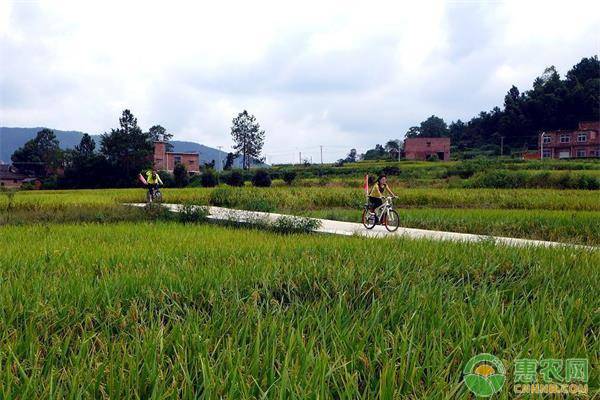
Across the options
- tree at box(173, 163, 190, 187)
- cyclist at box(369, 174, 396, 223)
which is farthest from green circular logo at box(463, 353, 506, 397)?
tree at box(173, 163, 190, 187)

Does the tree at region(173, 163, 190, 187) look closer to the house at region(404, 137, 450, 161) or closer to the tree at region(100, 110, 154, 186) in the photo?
the tree at region(100, 110, 154, 186)

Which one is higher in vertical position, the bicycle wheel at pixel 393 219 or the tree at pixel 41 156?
the tree at pixel 41 156

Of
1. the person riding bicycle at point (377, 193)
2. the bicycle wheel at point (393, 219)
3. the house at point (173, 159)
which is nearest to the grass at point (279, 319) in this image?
the bicycle wheel at point (393, 219)

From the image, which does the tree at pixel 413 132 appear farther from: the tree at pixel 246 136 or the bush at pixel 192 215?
the bush at pixel 192 215

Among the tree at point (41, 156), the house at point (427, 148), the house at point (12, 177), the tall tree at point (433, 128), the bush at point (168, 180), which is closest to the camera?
Answer: the bush at point (168, 180)

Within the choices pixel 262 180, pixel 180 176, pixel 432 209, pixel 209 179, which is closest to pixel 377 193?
pixel 432 209

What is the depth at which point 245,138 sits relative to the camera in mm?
62438

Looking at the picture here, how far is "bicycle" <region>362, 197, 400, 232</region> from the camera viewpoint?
10758 millimetres

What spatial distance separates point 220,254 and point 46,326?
229 cm

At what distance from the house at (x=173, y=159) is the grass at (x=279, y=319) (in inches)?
2065

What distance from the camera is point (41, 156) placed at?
58969 millimetres

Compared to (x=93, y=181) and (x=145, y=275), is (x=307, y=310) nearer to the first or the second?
(x=145, y=275)

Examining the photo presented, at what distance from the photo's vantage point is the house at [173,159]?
183ft

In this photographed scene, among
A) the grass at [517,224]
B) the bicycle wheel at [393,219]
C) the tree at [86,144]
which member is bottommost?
the grass at [517,224]
